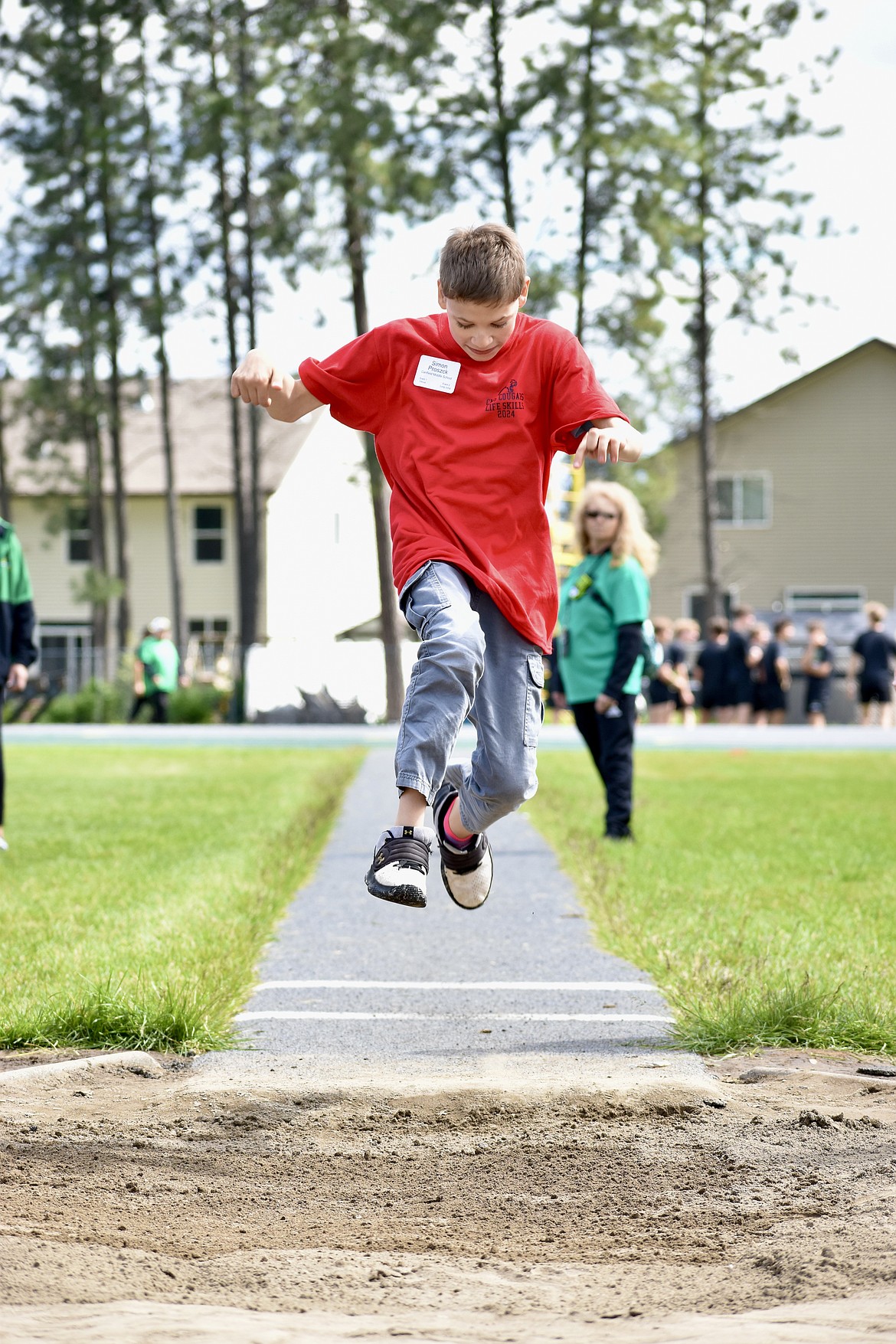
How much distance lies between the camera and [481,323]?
4.08m

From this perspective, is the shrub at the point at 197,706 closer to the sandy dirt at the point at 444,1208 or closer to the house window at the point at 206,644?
the house window at the point at 206,644

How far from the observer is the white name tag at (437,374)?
4.19m

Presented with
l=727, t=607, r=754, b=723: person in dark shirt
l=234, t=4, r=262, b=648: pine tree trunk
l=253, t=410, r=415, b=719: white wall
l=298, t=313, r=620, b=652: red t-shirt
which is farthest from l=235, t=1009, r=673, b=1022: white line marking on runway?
l=253, t=410, r=415, b=719: white wall

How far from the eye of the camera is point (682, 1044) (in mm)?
4344

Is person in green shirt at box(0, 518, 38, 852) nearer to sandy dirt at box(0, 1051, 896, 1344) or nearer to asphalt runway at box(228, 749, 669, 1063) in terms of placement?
asphalt runway at box(228, 749, 669, 1063)

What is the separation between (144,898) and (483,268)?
12.9 feet

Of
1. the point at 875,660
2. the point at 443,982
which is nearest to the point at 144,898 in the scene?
the point at 443,982

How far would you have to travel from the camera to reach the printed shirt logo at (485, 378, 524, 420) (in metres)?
4.16

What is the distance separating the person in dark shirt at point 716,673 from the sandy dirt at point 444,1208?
70.4ft

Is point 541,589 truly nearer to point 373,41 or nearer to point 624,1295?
point 624,1295

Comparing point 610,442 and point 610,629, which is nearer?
point 610,442

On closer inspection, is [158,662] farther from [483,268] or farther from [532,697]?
[483,268]

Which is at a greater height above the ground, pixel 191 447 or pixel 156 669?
pixel 191 447

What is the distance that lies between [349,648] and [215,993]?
2505 centimetres
